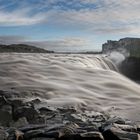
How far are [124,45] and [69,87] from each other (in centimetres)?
3065

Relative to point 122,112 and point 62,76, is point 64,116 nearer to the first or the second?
point 122,112

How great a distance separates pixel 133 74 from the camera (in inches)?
1224

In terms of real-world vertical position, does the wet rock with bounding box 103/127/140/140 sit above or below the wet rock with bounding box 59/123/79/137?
below

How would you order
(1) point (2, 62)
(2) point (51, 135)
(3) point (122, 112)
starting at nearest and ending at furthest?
1. (2) point (51, 135)
2. (3) point (122, 112)
3. (1) point (2, 62)

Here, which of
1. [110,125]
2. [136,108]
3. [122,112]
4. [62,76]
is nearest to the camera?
[110,125]

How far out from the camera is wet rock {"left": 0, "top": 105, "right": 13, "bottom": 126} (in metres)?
8.98

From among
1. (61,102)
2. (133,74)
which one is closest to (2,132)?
(61,102)

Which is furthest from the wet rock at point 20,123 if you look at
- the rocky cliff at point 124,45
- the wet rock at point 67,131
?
the rocky cliff at point 124,45

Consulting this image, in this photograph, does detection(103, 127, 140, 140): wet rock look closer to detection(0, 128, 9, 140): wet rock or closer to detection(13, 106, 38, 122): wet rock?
detection(0, 128, 9, 140): wet rock

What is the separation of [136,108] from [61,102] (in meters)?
2.20

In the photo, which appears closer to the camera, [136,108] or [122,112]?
[122,112]

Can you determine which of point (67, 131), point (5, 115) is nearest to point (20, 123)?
point (5, 115)

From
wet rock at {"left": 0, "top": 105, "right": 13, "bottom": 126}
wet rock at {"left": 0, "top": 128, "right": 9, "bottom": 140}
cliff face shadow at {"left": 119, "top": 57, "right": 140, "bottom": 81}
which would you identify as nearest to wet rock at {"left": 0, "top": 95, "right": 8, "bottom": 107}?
wet rock at {"left": 0, "top": 105, "right": 13, "bottom": 126}

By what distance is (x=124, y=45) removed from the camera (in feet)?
145
